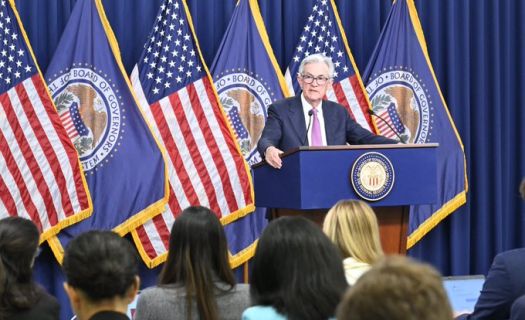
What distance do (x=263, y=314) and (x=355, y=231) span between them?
820mm

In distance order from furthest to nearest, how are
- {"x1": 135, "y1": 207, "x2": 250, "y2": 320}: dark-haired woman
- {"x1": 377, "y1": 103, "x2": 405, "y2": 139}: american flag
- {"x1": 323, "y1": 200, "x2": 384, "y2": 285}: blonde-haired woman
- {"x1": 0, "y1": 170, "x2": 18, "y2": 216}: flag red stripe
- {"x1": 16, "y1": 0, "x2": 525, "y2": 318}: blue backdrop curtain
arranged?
{"x1": 16, "y1": 0, "x2": 525, "y2": 318}: blue backdrop curtain, {"x1": 377, "y1": 103, "x2": 405, "y2": 139}: american flag, {"x1": 0, "y1": 170, "x2": 18, "y2": 216}: flag red stripe, {"x1": 323, "y1": 200, "x2": 384, "y2": 285}: blonde-haired woman, {"x1": 135, "y1": 207, "x2": 250, "y2": 320}: dark-haired woman

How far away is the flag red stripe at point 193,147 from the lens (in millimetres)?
5980

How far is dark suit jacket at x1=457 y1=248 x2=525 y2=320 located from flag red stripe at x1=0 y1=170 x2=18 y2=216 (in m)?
3.76

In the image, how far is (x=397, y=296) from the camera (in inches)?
43.0

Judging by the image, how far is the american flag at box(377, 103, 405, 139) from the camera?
21.4ft

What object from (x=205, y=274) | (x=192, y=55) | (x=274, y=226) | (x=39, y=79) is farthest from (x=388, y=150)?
(x=39, y=79)

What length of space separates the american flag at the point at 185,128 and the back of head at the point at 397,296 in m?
4.86

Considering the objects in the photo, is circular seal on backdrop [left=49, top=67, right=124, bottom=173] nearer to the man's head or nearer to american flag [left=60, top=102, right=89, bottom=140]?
american flag [left=60, top=102, right=89, bottom=140]

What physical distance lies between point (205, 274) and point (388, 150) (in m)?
1.86


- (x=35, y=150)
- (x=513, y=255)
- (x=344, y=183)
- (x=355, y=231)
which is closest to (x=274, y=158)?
(x=344, y=183)

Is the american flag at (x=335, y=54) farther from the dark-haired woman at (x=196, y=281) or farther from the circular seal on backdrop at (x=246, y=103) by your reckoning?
the dark-haired woman at (x=196, y=281)

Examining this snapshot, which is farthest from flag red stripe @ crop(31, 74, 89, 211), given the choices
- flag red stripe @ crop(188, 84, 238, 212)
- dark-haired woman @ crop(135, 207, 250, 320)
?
dark-haired woman @ crop(135, 207, 250, 320)

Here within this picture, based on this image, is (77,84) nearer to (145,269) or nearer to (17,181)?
(17,181)

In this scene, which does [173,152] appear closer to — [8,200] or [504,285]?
[8,200]
